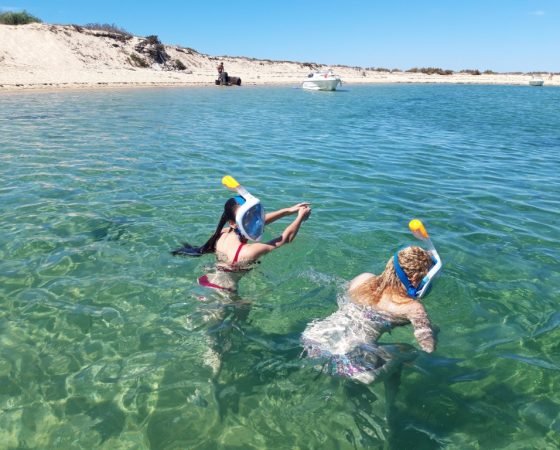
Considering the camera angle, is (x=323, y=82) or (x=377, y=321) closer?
(x=377, y=321)

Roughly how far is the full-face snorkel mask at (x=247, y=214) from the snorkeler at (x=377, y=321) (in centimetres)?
114

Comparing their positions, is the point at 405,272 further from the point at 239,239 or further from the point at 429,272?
the point at 239,239

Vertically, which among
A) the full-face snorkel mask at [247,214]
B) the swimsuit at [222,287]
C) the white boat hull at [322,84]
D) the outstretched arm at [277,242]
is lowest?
the white boat hull at [322,84]

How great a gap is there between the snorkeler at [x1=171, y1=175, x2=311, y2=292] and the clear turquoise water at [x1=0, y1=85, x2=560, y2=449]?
13.9 inches

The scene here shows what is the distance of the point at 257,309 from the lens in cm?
511

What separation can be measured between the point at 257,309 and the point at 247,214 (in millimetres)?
1370

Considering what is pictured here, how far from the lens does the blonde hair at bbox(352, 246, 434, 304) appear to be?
3.72 m

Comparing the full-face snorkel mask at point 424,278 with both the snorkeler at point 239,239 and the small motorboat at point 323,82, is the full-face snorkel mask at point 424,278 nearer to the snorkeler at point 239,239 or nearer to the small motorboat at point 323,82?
the snorkeler at point 239,239

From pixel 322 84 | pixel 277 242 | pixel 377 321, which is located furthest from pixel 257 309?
pixel 322 84

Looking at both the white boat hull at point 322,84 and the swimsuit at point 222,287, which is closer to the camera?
the swimsuit at point 222,287

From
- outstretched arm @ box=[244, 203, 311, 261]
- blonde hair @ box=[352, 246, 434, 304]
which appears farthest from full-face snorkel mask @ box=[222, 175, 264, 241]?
blonde hair @ box=[352, 246, 434, 304]

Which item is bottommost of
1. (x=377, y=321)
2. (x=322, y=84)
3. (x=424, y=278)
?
(x=322, y=84)

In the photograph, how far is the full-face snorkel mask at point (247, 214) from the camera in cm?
427

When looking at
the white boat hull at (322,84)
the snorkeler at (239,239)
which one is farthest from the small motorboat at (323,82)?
the snorkeler at (239,239)
